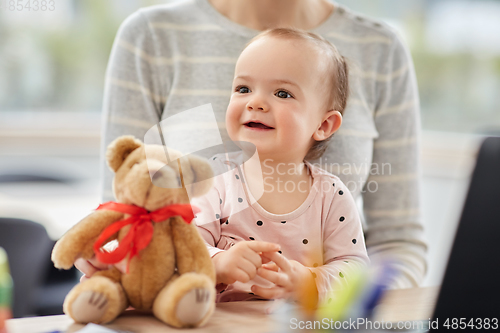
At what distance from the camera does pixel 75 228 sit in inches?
20.4

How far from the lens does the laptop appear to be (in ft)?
1.25

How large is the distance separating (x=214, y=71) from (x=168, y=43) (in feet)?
0.39

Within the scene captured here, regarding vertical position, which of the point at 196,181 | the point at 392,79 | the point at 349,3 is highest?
the point at 349,3

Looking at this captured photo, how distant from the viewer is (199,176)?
523mm

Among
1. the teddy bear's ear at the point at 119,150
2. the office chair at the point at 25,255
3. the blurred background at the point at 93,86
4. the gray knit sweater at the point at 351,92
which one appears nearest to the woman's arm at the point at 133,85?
the gray knit sweater at the point at 351,92

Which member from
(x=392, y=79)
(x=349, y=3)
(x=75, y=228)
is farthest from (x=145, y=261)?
(x=349, y=3)

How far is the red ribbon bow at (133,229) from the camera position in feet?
1.65

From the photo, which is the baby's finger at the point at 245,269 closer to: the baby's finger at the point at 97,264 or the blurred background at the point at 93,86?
the baby's finger at the point at 97,264

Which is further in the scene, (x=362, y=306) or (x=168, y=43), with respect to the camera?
(x=168, y=43)

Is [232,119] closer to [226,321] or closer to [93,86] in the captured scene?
[226,321]

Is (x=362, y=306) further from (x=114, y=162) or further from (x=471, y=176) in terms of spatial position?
(x=114, y=162)

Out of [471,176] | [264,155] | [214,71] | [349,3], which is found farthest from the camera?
[349,3]

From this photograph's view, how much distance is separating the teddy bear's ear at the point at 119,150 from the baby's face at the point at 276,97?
0.19 meters

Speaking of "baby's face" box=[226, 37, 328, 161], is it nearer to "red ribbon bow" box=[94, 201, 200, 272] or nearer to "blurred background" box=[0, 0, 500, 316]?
"red ribbon bow" box=[94, 201, 200, 272]
